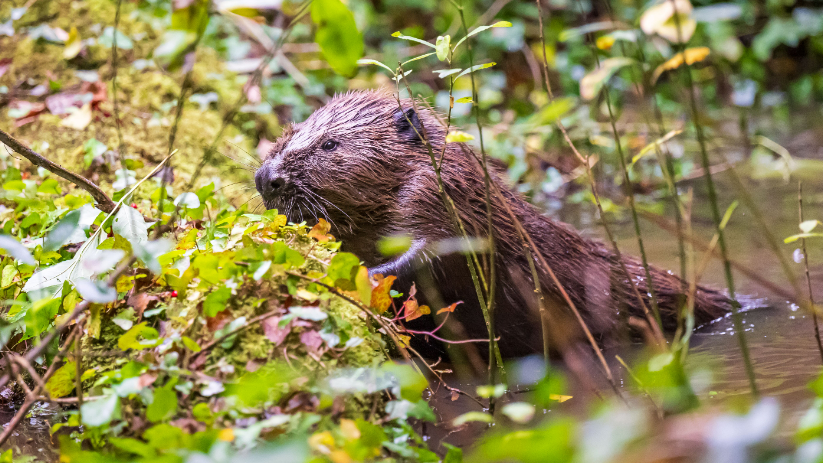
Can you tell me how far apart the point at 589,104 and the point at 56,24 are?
4.09 m

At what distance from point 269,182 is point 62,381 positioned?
106 centimetres

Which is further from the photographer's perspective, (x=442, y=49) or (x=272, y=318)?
(x=442, y=49)

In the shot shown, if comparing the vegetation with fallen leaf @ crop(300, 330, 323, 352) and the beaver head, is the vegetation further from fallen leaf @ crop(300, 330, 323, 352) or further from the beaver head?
the beaver head

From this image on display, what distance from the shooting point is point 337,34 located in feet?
4.20

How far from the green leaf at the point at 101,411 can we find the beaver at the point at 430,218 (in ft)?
3.88

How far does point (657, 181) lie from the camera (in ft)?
16.5

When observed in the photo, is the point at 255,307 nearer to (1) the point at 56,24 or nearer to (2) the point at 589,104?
(1) the point at 56,24

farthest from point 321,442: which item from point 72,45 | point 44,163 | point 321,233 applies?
point 72,45

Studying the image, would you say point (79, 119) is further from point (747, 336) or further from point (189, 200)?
point (747, 336)

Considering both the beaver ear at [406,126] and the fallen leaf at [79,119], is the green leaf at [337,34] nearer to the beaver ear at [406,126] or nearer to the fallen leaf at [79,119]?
the beaver ear at [406,126]

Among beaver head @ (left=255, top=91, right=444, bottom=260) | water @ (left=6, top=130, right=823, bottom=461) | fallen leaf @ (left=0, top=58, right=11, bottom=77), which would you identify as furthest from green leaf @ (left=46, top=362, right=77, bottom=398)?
fallen leaf @ (left=0, top=58, right=11, bottom=77)

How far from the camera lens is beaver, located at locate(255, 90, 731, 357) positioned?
255 cm

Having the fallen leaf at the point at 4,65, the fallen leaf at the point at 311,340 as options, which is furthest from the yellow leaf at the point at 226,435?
the fallen leaf at the point at 4,65

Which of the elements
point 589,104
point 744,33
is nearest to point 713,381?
point 589,104
